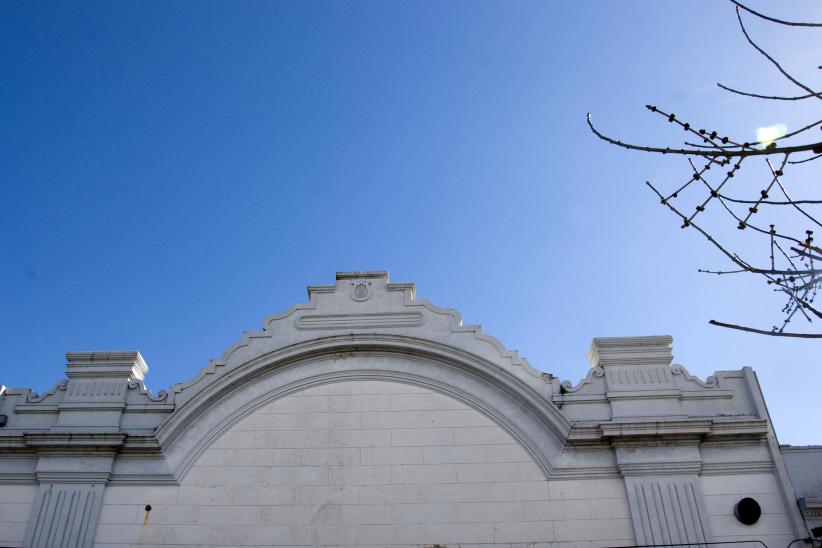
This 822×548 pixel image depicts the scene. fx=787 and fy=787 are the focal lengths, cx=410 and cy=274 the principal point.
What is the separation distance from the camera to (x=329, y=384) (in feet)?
46.0

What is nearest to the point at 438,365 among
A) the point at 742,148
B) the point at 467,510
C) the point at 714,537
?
the point at 467,510

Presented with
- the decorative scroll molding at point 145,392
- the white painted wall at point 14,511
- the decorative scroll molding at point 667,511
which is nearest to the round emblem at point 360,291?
the decorative scroll molding at point 145,392

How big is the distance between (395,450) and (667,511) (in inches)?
173

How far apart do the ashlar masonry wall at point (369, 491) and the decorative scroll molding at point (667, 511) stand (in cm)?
21

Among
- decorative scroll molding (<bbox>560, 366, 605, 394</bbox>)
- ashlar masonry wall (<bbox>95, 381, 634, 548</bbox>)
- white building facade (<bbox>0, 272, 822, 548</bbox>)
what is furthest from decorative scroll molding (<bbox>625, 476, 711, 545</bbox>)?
decorative scroll molding (<bbox>560, 366, 605, 394</bbox>)

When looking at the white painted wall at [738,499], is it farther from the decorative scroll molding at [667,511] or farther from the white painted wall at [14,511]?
the white painted wall at [14,511]

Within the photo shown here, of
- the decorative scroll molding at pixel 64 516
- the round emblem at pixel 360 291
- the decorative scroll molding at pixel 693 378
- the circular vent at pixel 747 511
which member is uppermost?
the round emblem at pixel 360 291

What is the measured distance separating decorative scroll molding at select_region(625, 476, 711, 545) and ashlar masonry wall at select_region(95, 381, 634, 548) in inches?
8.1

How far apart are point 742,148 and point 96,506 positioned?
1127cm

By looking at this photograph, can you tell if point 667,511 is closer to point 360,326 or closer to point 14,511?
point 360,326

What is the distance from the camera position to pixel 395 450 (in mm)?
13086

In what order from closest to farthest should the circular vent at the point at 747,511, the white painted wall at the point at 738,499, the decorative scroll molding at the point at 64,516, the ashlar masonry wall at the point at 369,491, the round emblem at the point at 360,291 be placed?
the white painted wall at the point at 738,499
the circular vent at the point at 747,511
the ashlar masonry wall at the point at 369,491
the decorative scroll molding at the point at 64,516
the round emblem at the point at 360,291

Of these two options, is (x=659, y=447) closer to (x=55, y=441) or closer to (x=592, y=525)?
(x=592, y=525)

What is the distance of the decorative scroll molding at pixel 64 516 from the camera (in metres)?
12.6
